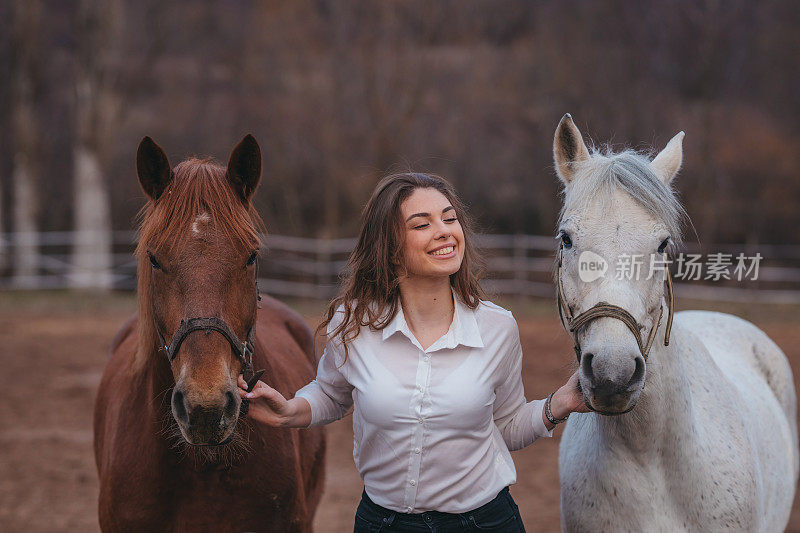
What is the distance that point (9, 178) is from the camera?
1945 cm

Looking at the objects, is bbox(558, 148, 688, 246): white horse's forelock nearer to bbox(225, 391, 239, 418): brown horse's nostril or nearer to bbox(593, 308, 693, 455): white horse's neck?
bbox(593, 308, 693, 455): white horse's neck

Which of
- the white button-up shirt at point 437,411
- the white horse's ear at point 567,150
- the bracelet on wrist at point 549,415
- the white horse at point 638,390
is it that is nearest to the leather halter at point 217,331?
the white button-up shirt at point 437,411

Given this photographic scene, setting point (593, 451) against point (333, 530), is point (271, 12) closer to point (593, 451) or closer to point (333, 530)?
point (333, 530)

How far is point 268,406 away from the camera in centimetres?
215

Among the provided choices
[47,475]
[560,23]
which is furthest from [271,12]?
[47,475]

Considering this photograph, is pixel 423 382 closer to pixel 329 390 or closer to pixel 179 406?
pixel 329 390

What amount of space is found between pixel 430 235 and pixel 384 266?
168mm

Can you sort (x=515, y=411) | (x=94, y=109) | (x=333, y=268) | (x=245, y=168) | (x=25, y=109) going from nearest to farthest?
(x=515, y=411), (x=245, y=168), (x=333, y=268), (x=94, y=109), (x=25, y=109)

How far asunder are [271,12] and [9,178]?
27.1ft

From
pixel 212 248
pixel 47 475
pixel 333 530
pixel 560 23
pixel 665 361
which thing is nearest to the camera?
pixel 212 248

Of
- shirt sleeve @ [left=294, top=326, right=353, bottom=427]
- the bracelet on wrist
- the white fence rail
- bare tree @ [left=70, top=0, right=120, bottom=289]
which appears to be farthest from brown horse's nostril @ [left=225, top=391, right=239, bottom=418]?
bare tree @ [left=70, top=0, right=120, bottom=289]

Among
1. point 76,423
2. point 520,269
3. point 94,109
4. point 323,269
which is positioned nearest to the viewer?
point 76,423

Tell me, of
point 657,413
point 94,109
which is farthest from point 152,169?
point 94,109

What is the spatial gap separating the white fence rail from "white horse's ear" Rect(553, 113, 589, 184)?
10954 mm
